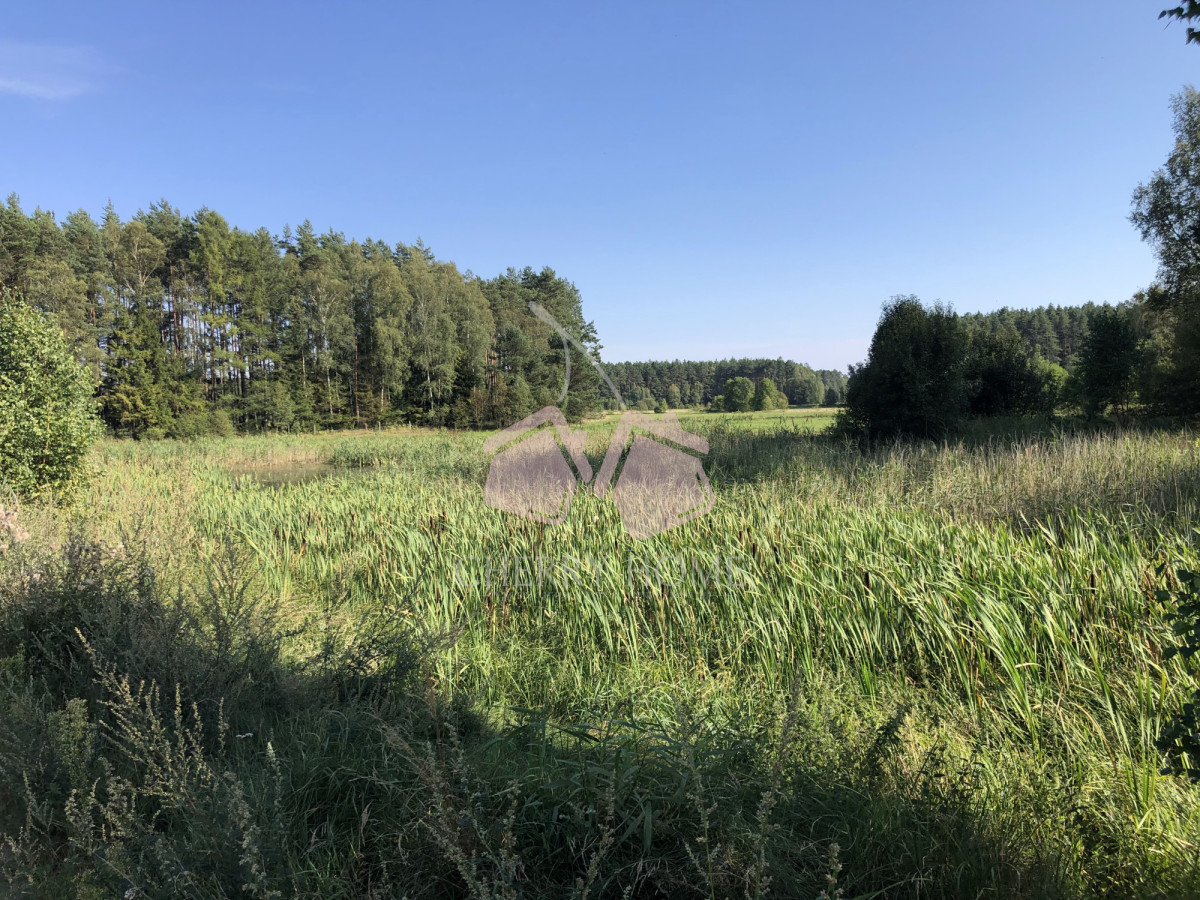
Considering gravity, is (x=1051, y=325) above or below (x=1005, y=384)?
above

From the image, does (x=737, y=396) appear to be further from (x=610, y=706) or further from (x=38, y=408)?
(x=610, y=706)

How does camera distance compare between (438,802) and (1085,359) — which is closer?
(438,802)

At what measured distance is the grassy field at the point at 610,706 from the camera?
1995 millimetres

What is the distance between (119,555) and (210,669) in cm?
213

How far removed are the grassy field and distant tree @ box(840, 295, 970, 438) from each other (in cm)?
883

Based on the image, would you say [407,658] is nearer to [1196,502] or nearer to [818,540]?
[818,540]

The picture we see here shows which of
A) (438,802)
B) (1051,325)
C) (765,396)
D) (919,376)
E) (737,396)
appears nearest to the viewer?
(438,802)

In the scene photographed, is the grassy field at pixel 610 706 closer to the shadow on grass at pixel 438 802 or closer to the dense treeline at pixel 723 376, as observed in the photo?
the shadow on grass at pixel 438 802

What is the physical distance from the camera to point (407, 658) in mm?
3676

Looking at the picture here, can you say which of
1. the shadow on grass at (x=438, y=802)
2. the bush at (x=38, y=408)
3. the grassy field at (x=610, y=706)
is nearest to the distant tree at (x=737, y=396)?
the grassy field at (x=610, y=706)

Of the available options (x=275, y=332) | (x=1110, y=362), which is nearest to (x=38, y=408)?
(x=1110, y=362)

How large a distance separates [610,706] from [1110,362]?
23.1 meters

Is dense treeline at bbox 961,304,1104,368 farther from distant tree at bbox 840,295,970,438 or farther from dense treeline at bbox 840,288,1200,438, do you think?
distant tree at bbox 840,295,970,438

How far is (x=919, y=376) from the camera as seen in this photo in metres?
15.6
